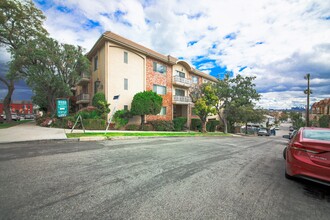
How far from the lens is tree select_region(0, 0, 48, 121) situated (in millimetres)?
17050

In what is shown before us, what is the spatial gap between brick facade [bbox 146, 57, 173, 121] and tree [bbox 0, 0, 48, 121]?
14871 millimetres

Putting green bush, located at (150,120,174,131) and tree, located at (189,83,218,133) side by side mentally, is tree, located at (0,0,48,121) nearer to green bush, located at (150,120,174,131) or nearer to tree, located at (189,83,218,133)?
green bush, located at (150,120,174,131)

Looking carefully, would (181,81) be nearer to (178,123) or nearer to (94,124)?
(178,123)

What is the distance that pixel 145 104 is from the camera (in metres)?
17.0

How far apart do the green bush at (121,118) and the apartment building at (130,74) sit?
1.01m

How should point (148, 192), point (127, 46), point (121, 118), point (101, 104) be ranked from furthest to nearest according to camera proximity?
point (127, 46) → point (121, 118) → point (101, 104) → point (148, 192)

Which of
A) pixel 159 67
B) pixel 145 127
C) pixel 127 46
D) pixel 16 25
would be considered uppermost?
pixel 16 25

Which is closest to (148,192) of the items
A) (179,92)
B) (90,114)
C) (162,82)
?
(90,114)

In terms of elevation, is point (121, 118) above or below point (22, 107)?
below

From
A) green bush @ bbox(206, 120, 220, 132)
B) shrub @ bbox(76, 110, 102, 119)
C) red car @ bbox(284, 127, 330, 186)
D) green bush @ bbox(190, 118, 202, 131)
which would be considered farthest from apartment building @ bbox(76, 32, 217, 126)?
red car @ bbox(284, 127, 330, 186)

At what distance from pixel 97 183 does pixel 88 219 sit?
119cm

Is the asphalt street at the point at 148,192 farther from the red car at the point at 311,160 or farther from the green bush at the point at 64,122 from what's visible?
the green bush at the point at 64,122

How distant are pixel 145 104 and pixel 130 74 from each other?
4.63 m

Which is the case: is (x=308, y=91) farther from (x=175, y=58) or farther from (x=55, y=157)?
(x=55, y=157)
